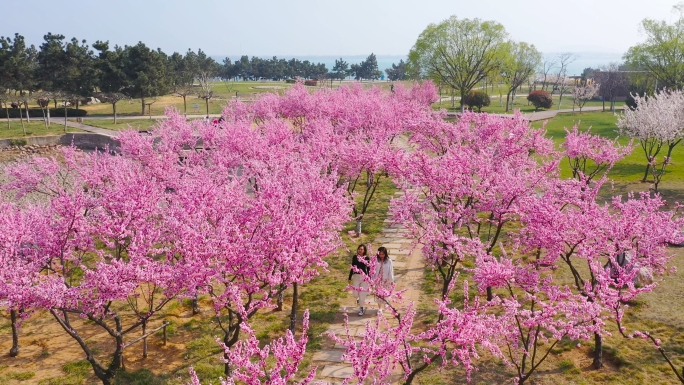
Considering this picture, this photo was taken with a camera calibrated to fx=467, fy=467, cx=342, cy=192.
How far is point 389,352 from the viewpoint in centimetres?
686

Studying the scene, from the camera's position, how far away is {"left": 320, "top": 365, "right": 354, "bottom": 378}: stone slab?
10.8 meters

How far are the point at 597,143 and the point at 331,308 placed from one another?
698 inches

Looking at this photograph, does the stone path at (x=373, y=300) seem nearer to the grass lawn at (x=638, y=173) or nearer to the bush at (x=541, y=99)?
the grass lawn at (x=638, y=173)

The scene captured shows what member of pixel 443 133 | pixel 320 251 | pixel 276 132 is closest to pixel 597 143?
pixel 443 133

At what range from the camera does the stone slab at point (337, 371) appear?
1082 cm

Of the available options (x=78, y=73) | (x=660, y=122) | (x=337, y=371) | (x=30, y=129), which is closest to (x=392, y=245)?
(x=337, y=371)

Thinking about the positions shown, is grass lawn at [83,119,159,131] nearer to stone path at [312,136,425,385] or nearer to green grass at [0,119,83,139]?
green grass at [0,119,83,139]

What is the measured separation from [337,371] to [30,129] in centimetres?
4719

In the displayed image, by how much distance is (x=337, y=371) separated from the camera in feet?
36.0

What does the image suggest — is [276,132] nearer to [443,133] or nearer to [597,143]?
[443,133]

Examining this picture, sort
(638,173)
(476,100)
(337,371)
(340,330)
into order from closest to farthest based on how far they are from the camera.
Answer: (337,371) < (340,330) < (638,173) < (476,100)

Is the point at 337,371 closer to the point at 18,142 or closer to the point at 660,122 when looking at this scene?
the point at 660,122

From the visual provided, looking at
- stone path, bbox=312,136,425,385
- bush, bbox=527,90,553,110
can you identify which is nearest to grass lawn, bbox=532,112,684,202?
stone path, bbox=312,136,425,385

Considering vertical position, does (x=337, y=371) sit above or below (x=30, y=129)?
below
